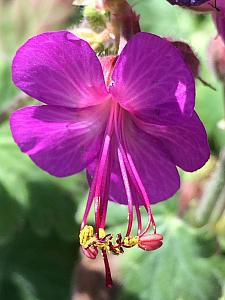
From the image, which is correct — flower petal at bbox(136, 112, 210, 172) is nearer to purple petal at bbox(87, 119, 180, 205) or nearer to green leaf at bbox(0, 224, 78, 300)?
purple petal at bbox(87, 119, 180, 205)

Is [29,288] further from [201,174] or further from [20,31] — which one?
[20,31]

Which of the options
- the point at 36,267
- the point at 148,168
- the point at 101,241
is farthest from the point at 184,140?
the point at 36,267

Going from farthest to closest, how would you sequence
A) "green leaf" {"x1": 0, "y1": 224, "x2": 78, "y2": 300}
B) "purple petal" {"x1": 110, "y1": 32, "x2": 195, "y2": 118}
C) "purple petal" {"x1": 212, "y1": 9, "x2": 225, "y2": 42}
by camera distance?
1. "green leaf" {"x1": 0, "y1": 224, "x2": 78, "y2": 300}
2. "purple petal" {"x1": 212, "y1": 9, "x2": 225, "y2": 42}
3. "purple petal" {"x1": 110, "y1": 32, "x2": 195, "y2": 118}

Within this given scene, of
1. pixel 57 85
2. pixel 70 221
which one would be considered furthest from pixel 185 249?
pixel 57 85

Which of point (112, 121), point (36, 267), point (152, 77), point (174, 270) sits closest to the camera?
point (152, 77)

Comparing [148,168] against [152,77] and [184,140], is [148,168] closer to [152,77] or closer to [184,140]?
[184,140]

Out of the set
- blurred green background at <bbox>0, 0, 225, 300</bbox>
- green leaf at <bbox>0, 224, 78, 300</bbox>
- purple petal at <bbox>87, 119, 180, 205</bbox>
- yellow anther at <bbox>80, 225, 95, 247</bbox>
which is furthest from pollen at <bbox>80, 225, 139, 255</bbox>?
green leaf at <bbox>0, 224, 78, 300</bbox>

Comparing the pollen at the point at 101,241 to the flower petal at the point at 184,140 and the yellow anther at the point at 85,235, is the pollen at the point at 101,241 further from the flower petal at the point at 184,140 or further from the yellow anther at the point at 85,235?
the flower petal at the point at 184,140
